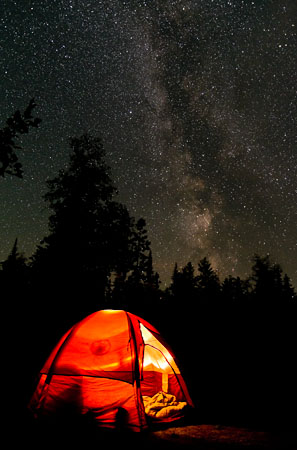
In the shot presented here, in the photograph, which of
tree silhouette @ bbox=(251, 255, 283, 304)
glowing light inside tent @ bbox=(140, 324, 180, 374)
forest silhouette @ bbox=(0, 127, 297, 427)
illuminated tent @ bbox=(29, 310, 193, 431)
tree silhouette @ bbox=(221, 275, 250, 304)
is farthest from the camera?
tree silhouette @ bbox=(221, 275, 250, 304)

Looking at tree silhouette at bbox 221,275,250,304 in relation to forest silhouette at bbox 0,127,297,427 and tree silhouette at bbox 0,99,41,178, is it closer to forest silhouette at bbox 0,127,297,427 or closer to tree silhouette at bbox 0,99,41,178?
forest silhouette at bbox 0,127,297,427

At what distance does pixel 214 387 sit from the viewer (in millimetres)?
9500

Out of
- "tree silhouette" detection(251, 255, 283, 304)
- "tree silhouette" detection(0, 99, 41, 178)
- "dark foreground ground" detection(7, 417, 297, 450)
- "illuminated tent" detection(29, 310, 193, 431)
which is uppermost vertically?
"tree silhouette" detection(251, 255, 283, 304)

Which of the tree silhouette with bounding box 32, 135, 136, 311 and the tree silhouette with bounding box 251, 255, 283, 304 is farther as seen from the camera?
the tree silhouette with bounding box 251, 255, 283, 304

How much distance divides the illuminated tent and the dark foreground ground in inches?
12.5

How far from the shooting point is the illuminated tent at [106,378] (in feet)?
16.5

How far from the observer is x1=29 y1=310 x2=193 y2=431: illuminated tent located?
5.03m

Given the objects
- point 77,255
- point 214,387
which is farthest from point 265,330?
point 77,255

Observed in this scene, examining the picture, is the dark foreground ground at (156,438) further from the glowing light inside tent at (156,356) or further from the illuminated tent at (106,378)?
the glowing light inside tent at (156,356)

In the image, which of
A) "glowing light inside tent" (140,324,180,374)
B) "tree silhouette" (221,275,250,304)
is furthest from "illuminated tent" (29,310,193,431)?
"tree silhouette" (221,275,250,304)

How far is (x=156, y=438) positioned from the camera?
4.30m

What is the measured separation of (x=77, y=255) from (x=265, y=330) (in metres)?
13.0

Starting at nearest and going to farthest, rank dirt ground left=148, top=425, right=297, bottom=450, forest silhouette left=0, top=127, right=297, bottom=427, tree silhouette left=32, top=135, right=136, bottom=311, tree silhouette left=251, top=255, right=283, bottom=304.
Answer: dirt ground left=148, top=425, right=297, bottom=450 → forest silhouette left=0, top=127, right=297, bottom=427 → tree silhouette left=32, top=135, right=136, bottom=311 → tree silhouette left=251, top=255, right=283, bottom=304

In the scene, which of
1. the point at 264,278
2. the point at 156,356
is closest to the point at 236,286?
the point at 264,278
